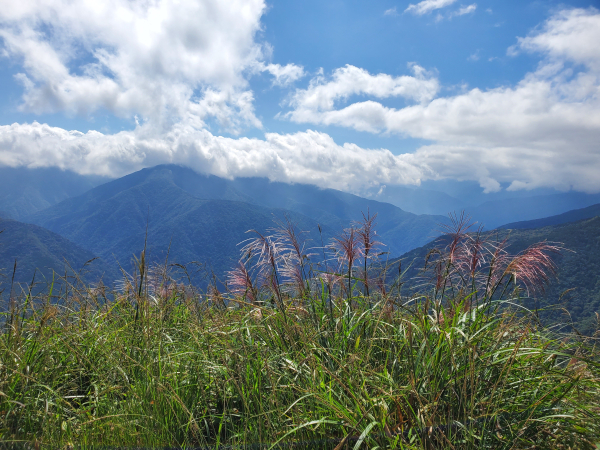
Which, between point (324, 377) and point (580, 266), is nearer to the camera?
point (324, 377)

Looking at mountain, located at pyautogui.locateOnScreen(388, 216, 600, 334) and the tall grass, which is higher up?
the tall grass

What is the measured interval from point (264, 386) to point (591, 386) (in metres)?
2.68

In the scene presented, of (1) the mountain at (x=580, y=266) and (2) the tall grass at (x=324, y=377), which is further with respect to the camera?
(1) the mountain at (x=580, y=266)

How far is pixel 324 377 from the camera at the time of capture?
2.72 meters

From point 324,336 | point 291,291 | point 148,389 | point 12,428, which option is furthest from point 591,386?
point 12,428

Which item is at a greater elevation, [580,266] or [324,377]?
[324,377]

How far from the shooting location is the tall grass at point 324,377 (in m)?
2.22

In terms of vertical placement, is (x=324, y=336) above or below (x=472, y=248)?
below

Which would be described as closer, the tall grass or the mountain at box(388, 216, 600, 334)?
the tall grass

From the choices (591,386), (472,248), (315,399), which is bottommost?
(591,386)

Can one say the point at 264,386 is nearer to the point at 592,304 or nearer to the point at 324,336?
the point at 324,336

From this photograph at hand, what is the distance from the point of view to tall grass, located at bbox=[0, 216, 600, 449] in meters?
2.22

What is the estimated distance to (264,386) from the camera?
2791 millimetres

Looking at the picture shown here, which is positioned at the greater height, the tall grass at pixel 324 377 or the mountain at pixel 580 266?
the tall grass at pixel 324 377
